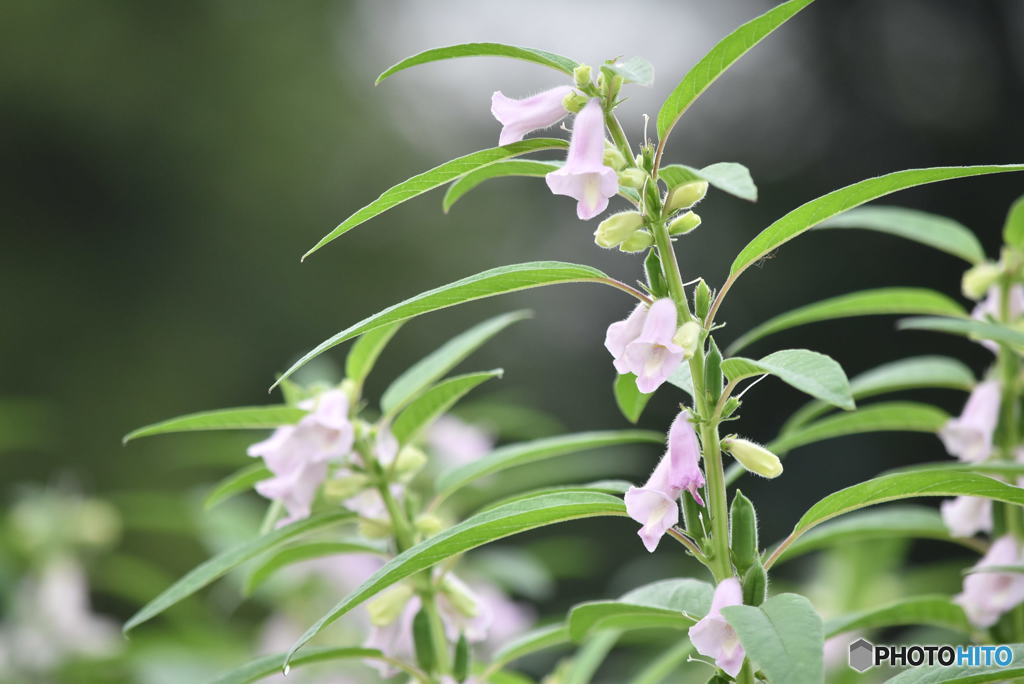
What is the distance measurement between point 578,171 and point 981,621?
0.75 m

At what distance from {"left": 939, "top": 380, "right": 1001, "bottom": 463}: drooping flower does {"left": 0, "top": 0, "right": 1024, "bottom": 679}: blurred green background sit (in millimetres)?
4022

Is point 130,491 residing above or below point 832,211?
above

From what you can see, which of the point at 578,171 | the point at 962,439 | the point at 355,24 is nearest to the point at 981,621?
the point at 962,439

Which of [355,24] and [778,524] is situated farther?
[355,24]

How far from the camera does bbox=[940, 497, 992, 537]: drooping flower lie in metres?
1.30

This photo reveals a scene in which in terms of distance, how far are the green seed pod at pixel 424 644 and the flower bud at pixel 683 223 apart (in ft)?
1.71

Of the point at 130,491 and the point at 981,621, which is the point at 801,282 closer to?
the point at 130,491

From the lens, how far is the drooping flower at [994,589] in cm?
119

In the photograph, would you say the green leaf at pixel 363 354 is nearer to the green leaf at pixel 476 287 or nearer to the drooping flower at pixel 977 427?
the green leaf at pixel 476 287

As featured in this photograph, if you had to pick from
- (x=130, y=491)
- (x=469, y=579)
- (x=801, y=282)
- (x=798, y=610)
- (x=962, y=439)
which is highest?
(x=801, y=282)

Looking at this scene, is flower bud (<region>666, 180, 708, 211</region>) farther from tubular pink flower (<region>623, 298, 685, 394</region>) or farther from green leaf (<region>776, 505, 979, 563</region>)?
green leaf (<region>776, 505, 979, 563</region>)

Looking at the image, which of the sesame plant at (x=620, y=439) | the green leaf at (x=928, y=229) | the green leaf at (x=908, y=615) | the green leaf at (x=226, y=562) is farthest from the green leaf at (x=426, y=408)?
the green leaf at (x=928, y=229)

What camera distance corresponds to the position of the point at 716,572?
919 millimetres

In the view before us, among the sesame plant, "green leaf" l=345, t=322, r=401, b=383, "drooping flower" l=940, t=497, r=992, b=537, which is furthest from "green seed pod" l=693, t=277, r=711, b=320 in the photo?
"drooping flower" l=940, t=497, r=992, b=537
